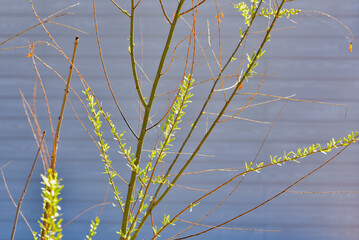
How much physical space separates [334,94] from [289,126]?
1.09ft

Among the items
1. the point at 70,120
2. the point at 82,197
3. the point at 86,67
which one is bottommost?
the point at 82,197

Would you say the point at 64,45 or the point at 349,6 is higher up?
the point at 64,45

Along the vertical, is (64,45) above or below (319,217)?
above

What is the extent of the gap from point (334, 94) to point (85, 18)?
1.58 metres

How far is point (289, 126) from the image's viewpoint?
3545 mm

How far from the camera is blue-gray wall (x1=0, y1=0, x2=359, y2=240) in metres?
3.50

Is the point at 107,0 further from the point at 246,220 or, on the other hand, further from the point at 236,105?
the point at 246,220

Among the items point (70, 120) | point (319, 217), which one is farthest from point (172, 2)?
point (319, 217)

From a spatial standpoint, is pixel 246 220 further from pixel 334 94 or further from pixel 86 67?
pixel 86 67

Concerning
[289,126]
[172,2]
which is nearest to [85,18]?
[172,2]

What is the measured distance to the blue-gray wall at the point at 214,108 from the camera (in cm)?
350

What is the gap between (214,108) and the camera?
3.53 metres

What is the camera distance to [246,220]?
3537 mm

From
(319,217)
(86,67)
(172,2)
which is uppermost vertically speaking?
(172,2)
